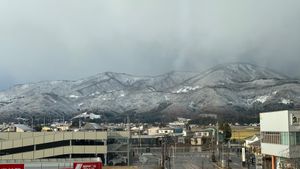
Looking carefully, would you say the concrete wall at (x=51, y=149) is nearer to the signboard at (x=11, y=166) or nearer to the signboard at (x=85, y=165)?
the signboard at (x=11, y=166)

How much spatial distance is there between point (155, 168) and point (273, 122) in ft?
85.4

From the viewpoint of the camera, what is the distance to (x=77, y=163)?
4022cm

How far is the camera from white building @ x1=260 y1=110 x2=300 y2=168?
4341cm

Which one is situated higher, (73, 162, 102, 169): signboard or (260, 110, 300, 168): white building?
(260, 110, 300, 168): white building

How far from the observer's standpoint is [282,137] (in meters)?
45.1

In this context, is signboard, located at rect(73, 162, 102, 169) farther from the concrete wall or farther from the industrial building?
the concrete wall

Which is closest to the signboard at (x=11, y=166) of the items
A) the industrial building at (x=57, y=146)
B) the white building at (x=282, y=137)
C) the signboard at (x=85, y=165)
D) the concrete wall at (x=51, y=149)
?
the signboard at (x=85, y=165)

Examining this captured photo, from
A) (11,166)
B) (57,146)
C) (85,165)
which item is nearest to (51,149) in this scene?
(57,146)

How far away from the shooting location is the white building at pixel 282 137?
43406mm

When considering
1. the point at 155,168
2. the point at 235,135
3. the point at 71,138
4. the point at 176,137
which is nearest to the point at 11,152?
the point at 71,138

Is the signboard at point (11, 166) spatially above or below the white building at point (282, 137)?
below

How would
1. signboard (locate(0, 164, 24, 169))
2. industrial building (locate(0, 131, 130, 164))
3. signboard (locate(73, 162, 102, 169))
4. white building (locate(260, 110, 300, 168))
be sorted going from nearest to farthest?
signboard (locate(0, 164, 24, 169)), signboard (locate(73, 162, 102, 169)), white building (locate(260, 110, 300, 168)), industrial building (locate(0, 131, 130, 164))

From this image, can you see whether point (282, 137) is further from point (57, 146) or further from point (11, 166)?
point (57, 146)

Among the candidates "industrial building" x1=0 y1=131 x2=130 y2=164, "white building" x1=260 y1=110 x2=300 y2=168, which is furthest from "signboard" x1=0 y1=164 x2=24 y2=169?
"industrial building" x1=0 y1=131 x2=130 y2=164
